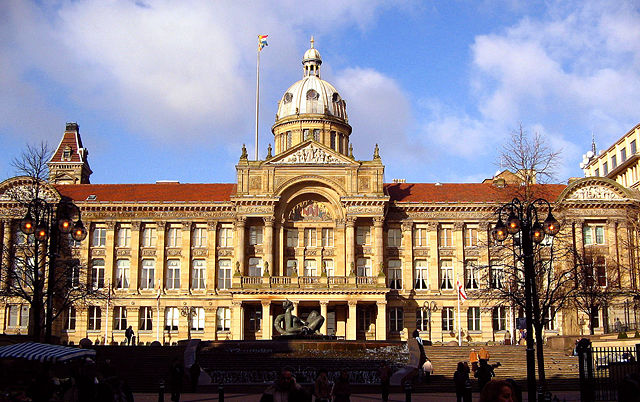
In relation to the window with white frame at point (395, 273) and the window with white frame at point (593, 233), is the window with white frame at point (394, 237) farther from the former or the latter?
the window with white frame at point (593, 233)

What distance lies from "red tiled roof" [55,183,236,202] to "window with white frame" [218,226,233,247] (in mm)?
2938

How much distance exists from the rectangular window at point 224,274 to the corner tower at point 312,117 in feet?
53.0

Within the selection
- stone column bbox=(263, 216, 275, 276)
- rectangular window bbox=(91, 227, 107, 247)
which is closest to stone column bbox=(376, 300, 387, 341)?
stone column bbox=(263, 216, 275, 276)

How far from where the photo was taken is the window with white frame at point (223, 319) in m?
71.2

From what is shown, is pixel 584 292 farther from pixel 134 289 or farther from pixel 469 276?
pixel 134 289

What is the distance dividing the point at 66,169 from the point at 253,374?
219 feet

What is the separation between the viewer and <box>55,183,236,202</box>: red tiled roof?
2938 inches

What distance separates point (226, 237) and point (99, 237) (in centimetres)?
1172

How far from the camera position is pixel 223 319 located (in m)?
71.5

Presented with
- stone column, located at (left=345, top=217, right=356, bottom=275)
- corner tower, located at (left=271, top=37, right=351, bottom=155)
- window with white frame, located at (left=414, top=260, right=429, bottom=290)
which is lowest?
window with white frame, located at (left=414, top=260, right=429, bottom=290)

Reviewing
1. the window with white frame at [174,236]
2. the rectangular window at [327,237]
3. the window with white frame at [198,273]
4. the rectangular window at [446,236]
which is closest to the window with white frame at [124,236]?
the window with white frame at [174,236]

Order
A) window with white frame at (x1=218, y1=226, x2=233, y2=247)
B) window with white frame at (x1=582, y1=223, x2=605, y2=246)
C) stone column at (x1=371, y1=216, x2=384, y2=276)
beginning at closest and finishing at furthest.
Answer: stone column at (x1=371, y1=216, x2=384, y2=276), window with white frame at (x1=582, y1=223, x2=605, y2=246), window with white frame at (x1=218, y1=226, x2=233, y2=247)

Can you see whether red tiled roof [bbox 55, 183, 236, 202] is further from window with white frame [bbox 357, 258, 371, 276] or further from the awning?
the awning

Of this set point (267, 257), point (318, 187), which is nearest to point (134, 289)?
point (267, 257)
